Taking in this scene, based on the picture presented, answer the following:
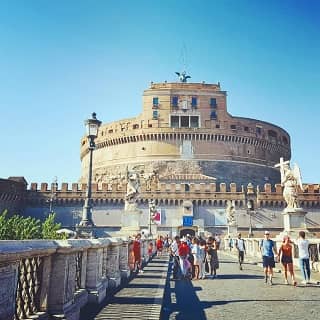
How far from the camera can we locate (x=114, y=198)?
41688mm

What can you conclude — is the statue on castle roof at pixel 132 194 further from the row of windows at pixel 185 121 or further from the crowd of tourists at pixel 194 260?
the row of windows at pixel 185 121

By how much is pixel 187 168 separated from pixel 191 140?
4.03 meters

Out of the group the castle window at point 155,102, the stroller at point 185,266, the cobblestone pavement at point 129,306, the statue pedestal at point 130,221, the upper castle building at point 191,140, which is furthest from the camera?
the castle window at point 155,102

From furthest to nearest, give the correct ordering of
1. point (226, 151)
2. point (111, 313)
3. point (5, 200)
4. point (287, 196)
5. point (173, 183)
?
1. point (226, 151)
2. point (173, 183)
3. point (5, 200)
4. point (287, 196)
5. point (111, 313)

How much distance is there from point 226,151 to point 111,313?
47.5 metres

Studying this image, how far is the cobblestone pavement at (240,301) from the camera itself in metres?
4.92

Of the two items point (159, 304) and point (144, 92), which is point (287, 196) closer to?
point (159, 304)

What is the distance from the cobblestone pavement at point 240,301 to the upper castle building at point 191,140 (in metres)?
39.7

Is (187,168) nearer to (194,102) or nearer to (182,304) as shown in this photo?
(194,102)

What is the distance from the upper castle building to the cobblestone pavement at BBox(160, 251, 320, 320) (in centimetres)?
3970

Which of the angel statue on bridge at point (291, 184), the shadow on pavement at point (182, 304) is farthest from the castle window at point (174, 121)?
the shadow on pavement at point (182, 304)

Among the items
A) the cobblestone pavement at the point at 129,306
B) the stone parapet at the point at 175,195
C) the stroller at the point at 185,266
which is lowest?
the cobblestone pavement at the point at 129,306

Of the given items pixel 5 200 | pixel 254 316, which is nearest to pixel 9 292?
pixel 254 316

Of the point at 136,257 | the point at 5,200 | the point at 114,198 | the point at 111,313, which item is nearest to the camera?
the point at 111,313
